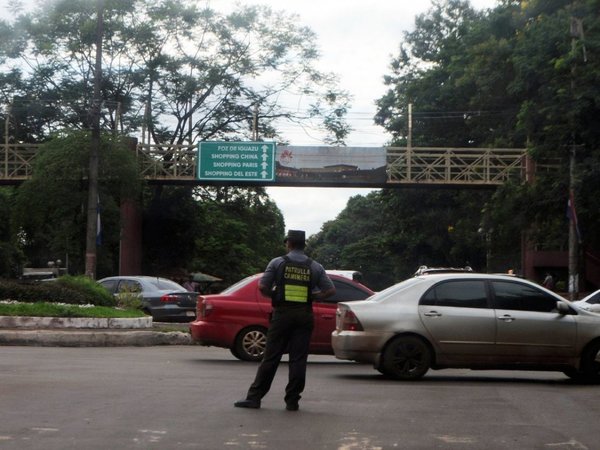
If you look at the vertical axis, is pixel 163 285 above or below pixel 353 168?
below

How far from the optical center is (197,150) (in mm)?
45438

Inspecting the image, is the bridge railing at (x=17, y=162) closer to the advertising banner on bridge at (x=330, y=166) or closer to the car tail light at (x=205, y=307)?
the advertising banner on bridge at (x=330, y=166)

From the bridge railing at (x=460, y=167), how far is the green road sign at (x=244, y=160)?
508 cm

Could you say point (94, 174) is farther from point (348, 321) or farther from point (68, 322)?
point (348, 321)

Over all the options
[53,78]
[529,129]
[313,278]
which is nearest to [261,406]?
[313,278]

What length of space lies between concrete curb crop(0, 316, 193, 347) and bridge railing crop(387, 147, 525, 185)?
82.2ft

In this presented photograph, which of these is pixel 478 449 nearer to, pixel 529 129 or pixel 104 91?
pixel 529 129

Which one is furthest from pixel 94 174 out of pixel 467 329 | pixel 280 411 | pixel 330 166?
pixel 280 411

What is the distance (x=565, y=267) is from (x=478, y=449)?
134ft

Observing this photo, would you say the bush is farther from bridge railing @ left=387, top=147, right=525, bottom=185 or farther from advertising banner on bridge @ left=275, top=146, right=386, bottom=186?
bridge railing @ left=387, top=147, right=525, bottom=185

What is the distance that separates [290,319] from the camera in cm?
1040

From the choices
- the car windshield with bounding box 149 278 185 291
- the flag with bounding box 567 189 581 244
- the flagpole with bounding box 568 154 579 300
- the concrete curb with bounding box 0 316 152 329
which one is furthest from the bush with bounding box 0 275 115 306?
the flag with bounding box 567 189 581 244

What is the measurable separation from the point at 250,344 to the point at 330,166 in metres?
28.7

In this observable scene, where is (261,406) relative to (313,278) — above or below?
below
